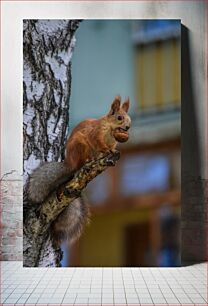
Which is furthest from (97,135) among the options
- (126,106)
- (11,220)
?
(11,220)

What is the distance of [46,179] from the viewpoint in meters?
3.65

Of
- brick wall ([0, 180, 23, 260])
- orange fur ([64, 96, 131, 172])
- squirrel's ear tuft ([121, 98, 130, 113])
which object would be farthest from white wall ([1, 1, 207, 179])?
squirrel's ear tuft ([121, 98, 130, 113])

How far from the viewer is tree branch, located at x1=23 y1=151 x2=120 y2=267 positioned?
3.56 m

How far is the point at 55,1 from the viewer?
12.5 feet

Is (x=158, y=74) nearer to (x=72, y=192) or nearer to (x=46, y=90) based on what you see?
(x=46, y=90)

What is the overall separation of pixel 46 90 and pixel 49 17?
A: 0.51m

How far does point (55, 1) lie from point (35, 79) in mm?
572

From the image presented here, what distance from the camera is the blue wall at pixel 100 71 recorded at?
11.7ft

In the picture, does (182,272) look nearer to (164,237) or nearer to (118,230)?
(164,237)

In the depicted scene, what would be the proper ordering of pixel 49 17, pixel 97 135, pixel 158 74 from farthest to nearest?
pixel 49 17, pixel 158 74, pixel 97 135

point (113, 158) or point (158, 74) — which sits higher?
A: point (158, 74)

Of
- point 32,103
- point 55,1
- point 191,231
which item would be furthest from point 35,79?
point 191,231

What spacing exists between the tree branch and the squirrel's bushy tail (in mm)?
38

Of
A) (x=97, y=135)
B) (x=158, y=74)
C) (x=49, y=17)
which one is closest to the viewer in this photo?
(x=97, y=135)
